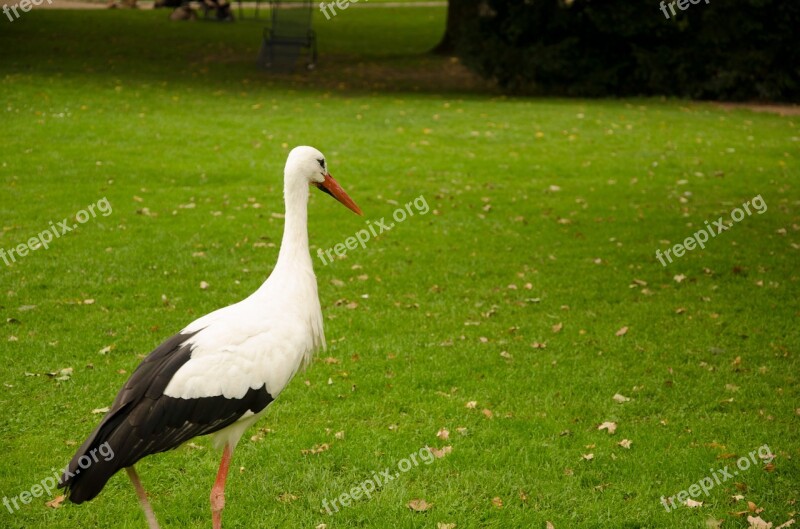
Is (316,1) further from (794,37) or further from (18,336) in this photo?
(18,336)

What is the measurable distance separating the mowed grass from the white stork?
1.07 meters

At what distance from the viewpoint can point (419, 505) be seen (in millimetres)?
5770

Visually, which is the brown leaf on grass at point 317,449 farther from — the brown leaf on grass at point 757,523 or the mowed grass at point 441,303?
the brown leaf on grass at point 757,523

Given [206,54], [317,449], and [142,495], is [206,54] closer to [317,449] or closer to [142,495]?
[317,449]

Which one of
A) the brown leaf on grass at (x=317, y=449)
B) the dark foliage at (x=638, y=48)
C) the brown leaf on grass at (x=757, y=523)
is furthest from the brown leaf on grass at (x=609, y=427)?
the dark foliage at (x=638, y=48)

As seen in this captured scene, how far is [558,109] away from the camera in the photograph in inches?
844

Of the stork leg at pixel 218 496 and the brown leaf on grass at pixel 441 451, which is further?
the brown leaf on grass at pixel 441 451

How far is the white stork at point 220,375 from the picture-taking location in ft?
15.3

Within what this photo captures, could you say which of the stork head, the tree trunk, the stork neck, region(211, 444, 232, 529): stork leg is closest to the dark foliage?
the tree trunk

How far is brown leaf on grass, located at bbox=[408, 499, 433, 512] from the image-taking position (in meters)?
5.73

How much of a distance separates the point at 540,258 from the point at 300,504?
600 centimetres

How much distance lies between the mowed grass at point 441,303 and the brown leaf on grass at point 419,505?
0.08 metres

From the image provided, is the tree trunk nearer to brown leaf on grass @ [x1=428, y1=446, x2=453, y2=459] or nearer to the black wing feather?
brown leaf on grass @ [x1=428, y1=446, x2=453, y2=459]

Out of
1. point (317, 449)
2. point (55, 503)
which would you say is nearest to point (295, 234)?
point (317, 449)
